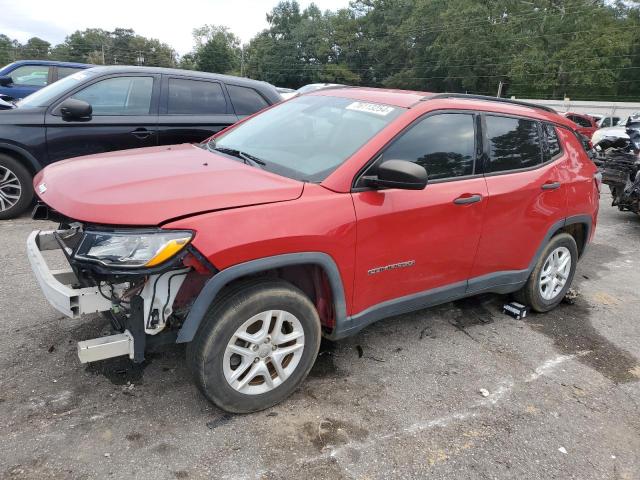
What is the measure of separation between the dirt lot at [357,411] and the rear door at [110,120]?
2250mm

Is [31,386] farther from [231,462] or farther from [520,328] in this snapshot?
[520,328]

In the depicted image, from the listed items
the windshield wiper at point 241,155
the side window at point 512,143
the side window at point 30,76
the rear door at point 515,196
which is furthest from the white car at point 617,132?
the side window at point 30,76

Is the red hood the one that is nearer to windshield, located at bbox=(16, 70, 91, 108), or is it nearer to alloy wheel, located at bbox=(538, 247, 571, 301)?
alloy wheel, located at bbox=(538, 247, 571, 301)

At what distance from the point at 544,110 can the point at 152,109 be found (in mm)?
4391

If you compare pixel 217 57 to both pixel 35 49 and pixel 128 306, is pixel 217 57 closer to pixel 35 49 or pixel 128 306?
pixel 35 49

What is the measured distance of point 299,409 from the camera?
2.93 m

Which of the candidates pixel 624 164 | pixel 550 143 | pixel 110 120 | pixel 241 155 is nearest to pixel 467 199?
pixel 550 143

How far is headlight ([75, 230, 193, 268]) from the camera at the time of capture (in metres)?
2.35

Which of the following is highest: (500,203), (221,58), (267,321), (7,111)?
(221,58)

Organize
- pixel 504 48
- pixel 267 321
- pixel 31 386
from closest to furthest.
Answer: pixel 267 321 → pixel 31 386 → pixel 504 48

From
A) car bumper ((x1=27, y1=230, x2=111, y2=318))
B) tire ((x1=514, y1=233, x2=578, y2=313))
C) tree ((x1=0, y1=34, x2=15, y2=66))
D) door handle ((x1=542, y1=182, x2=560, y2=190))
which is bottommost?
tire ((x1=514, y1=233, x2=578, y2=313))

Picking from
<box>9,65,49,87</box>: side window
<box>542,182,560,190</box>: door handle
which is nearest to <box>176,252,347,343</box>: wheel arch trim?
<box>542,182,560,190</box>: door handle

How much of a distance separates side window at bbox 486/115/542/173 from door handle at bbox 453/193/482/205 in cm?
30

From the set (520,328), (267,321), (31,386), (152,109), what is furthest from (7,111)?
(520,328)
